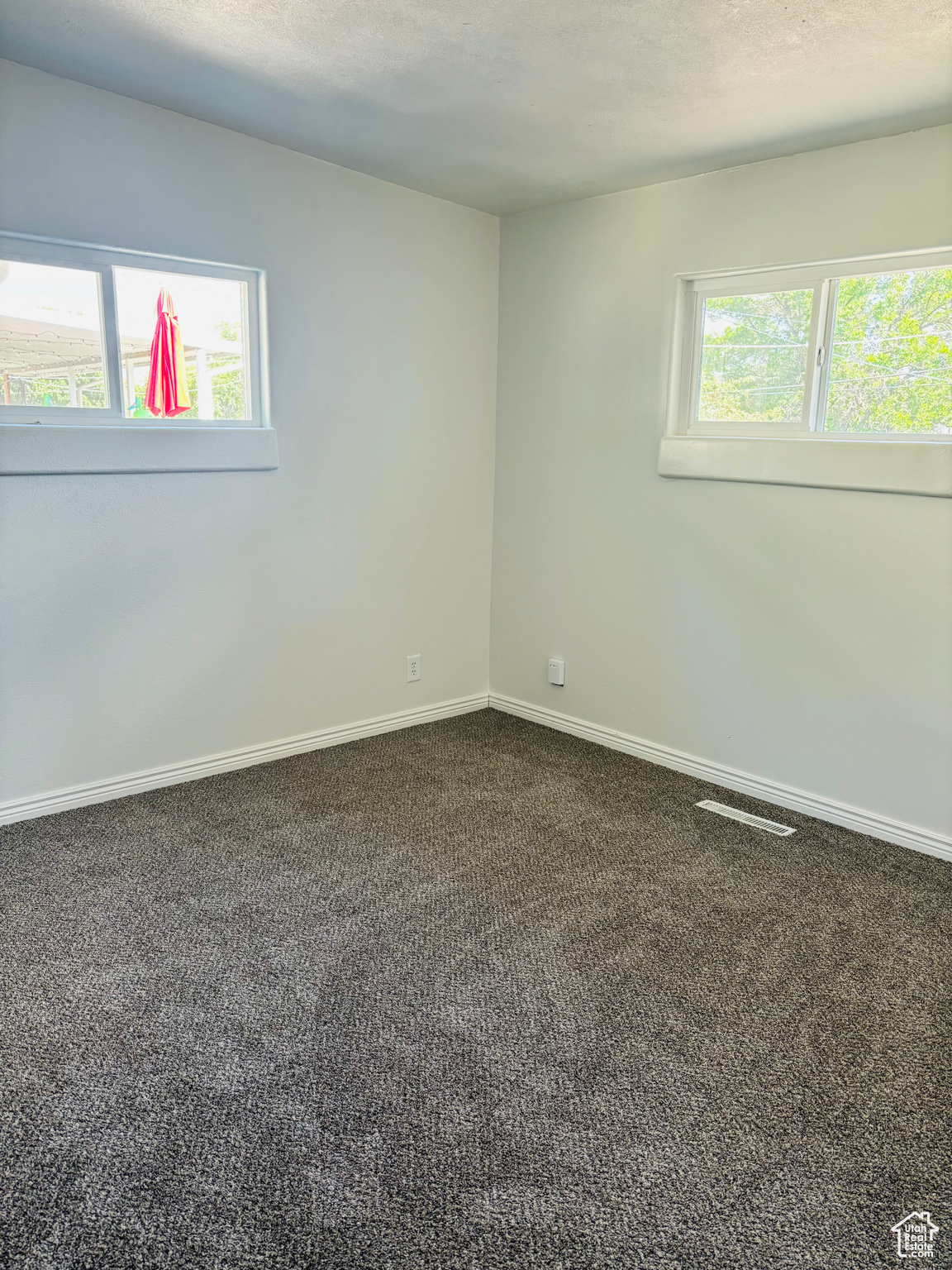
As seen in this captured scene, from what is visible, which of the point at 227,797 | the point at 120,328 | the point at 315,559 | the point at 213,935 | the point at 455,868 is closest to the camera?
the point at 213,935

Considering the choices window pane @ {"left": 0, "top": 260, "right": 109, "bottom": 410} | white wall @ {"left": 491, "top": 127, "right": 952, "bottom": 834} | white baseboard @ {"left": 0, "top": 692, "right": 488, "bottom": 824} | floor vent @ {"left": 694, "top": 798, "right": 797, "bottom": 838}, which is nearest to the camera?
window pane @ {"left": 0, "top": 260, "right": 109, "bottom": 410}

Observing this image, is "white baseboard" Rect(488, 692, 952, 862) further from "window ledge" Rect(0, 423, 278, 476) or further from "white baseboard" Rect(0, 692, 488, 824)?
"window ledge" Rect(0, 423, 278, 476)

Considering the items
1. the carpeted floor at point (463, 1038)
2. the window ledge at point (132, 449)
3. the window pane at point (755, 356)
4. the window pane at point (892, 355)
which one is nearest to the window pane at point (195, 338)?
the window ledge at point (132, 449)

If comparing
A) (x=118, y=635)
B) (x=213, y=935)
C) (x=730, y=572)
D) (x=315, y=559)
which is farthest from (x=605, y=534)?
(x=213, y=935)

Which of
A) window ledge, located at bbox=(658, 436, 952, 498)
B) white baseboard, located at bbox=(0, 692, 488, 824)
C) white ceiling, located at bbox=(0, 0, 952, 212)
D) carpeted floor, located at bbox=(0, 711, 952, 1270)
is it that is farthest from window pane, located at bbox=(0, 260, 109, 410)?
window ledge, located at bbox=(658, 436, 952, 498)

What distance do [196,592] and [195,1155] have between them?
2.04m

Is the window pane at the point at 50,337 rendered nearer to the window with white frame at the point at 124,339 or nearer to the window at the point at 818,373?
the window with white frame at the point at 124,339

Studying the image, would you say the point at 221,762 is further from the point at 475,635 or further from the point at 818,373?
the point at 818,373

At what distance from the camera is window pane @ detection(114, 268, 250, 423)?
300cm

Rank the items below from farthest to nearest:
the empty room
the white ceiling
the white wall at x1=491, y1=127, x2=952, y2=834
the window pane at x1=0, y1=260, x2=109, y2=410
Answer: the white wall at x1=491, y1=127, x2=952, y2=834 < the window pane at x1=0, y1=260, x2=109, y2=410 < the white ceiling < the empty room

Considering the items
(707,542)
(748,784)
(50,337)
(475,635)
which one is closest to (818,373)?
(707,542)

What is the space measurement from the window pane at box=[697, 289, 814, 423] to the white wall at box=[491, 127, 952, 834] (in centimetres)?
17

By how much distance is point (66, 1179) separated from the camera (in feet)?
5.14

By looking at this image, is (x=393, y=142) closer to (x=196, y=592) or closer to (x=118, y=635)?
(x=196, y=592)
